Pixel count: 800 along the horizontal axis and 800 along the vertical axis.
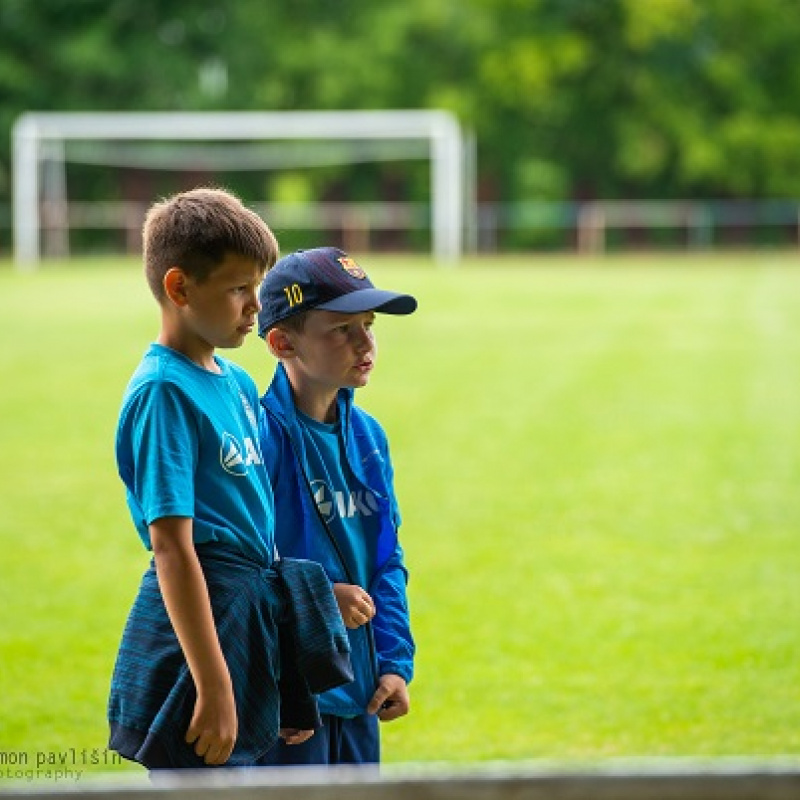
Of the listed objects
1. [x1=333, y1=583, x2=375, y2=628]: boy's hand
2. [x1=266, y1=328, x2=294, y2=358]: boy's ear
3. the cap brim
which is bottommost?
[x1=333, y1=583, x2=375, y2=628]: boy's hand

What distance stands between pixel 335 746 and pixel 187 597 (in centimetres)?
65

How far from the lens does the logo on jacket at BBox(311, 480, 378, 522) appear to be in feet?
10.2

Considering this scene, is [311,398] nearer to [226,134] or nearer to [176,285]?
[176,285]

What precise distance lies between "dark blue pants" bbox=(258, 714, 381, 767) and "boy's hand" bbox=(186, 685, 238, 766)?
308 millimetres

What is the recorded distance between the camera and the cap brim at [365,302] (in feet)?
10.2

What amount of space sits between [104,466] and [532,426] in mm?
3020

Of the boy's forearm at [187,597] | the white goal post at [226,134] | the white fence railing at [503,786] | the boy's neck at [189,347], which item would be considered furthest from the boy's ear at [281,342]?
the white goal post at [226,134]

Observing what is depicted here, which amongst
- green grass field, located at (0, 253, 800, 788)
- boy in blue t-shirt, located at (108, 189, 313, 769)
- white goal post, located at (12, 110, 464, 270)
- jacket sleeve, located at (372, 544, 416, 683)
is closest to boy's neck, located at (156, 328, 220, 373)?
boy in blue t-shirt, located at (108, 189, 313, 769)

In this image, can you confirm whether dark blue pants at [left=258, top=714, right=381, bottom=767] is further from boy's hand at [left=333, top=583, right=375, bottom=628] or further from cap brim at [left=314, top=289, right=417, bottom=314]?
cap brim at [left=314, top=289, right=417, bottom=314]

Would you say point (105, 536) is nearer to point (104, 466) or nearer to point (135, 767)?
point (104, 466)

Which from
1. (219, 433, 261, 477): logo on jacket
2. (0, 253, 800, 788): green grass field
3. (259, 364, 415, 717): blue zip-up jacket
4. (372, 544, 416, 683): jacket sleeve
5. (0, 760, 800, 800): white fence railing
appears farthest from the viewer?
(0, 253, 800, 788): green grass field

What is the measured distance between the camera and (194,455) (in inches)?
108

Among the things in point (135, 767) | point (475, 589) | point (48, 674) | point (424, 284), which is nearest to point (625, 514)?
point (475, 589)

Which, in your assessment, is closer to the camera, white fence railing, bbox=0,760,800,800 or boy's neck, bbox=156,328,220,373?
white fence railing, bbox=0,760,800,800
